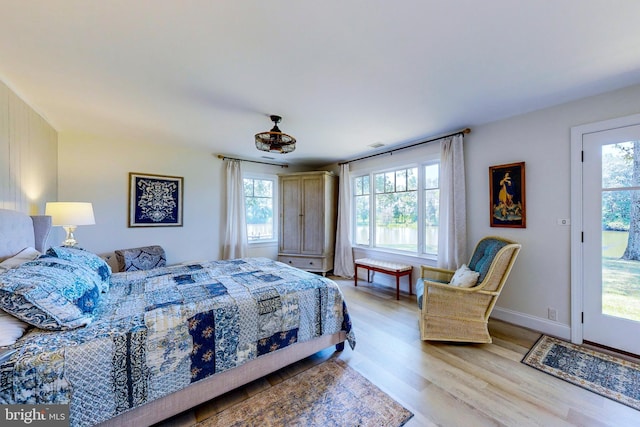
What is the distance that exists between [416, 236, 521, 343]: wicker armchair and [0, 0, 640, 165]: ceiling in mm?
1552

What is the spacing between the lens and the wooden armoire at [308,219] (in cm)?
490

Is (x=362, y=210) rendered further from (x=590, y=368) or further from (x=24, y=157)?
(x=24, y=157)

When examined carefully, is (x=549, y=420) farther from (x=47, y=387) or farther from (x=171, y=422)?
(x=47, y=387)

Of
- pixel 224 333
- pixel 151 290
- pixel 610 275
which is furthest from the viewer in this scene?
pixel 610 275

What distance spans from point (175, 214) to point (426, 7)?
423cm

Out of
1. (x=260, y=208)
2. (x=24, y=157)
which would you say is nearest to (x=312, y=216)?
(x=260, y=208)

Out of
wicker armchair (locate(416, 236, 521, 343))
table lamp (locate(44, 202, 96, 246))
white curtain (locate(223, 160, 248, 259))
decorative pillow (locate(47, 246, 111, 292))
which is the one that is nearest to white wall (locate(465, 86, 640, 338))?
wicker armchair (locate(416, 236, 521, 343))

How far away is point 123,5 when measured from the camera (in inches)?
52.3

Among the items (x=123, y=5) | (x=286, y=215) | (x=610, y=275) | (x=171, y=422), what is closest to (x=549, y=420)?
(x=610, y=275)

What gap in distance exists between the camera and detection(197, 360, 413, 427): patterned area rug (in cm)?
155

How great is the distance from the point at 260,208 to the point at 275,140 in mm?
2677

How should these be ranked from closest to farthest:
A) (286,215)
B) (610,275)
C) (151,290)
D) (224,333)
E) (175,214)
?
(224,333) → (151,290) → (610,275) → (175,214) → (286,215)

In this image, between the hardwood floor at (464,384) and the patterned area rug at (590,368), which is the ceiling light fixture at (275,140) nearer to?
the hardwood floor at (464,384)

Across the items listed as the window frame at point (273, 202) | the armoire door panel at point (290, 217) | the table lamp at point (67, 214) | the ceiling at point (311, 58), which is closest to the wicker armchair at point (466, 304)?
the ceiling at point (311, 58)
